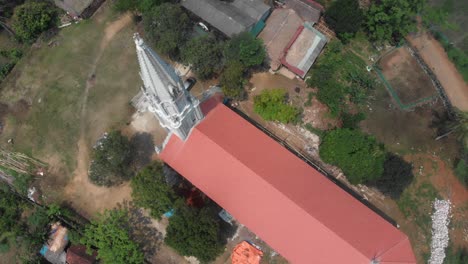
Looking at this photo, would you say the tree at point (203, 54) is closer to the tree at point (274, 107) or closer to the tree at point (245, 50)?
the tree at point (245, 50)

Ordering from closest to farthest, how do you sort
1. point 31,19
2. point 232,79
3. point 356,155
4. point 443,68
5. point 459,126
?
point 356,155 < point 232,79 < point 459,126 < point 443,68 < point 31,19

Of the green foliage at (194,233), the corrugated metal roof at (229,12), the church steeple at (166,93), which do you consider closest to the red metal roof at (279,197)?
the church steeple at (166,93)

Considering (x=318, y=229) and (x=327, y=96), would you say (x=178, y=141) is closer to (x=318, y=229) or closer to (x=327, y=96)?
(x=318, y=229)

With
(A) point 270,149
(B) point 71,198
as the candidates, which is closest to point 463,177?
(A) point 270,149

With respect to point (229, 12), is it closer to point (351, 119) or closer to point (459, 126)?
point (351, 119)

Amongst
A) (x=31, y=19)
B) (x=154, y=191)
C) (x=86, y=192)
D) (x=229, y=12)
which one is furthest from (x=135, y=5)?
(x=154, y=191)

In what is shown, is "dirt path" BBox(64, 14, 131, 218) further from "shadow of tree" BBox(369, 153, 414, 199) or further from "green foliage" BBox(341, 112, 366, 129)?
"shadow of tree" BBox(369, 153, 414, 199)
